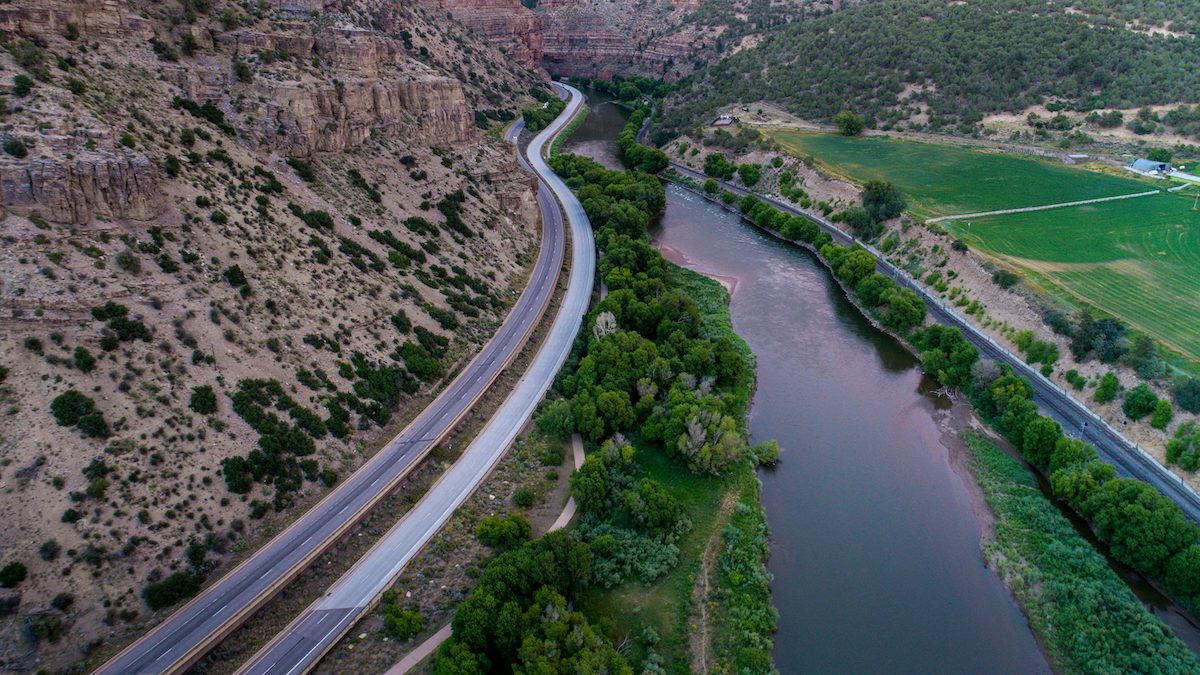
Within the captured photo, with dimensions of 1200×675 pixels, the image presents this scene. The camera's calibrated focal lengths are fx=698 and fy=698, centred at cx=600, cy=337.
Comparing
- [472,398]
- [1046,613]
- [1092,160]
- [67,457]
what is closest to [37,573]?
[67,457]

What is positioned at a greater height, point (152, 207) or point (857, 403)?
point (152, 207)

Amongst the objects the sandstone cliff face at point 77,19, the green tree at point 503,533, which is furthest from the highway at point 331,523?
the sandstone cliff face at point 77,19

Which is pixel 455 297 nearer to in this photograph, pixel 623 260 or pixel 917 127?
pixel 623 260

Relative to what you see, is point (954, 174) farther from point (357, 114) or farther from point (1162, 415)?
point (357, 114)

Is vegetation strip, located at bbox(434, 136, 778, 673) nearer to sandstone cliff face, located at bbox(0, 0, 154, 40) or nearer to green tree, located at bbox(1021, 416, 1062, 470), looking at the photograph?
green tree, located at bbox(1021, 416, 1062, 470)

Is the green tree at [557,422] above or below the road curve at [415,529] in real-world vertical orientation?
above

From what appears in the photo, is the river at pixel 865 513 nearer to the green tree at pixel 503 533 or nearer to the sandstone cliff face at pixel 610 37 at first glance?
the green tree at pixel 503 533
